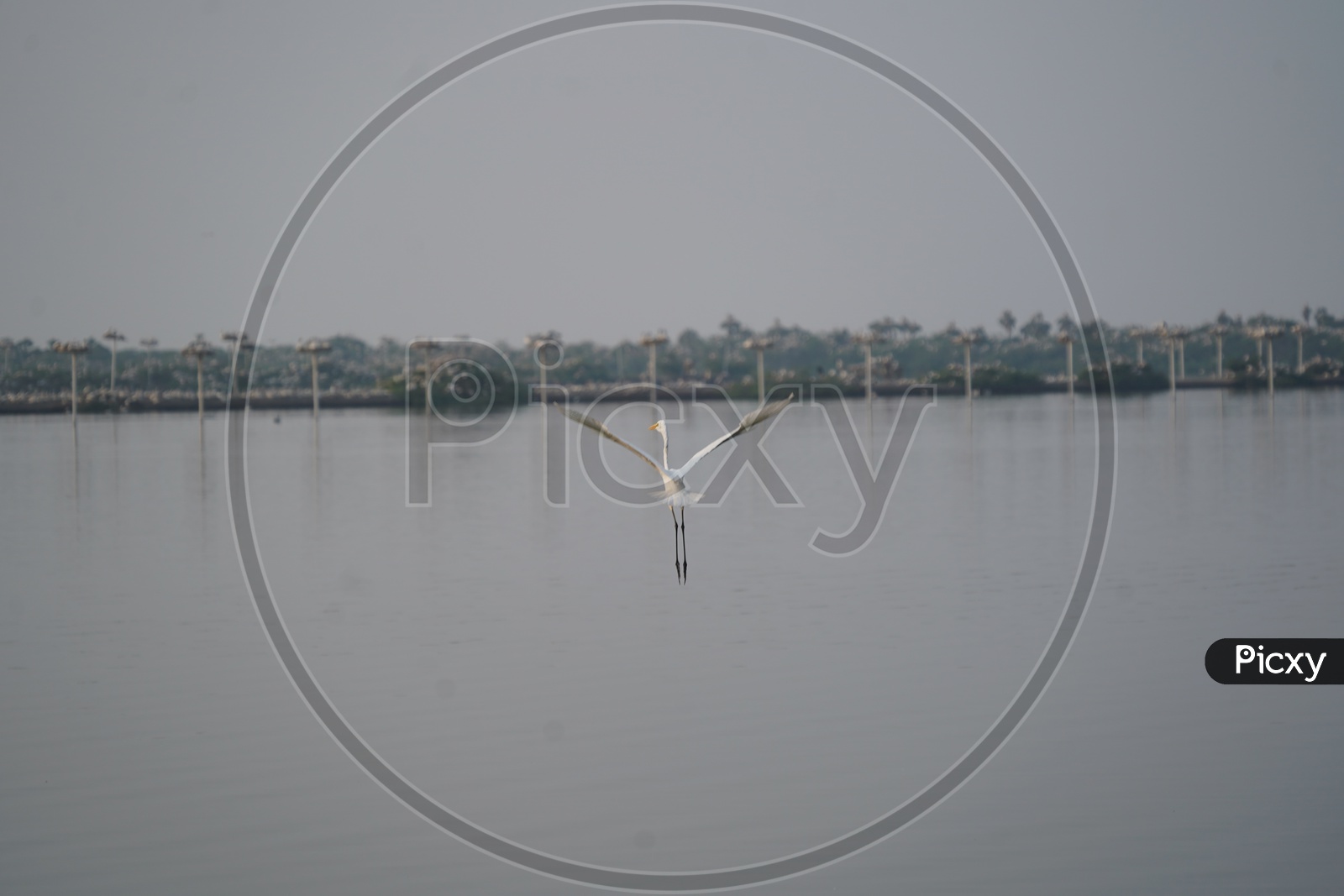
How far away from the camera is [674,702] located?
51.6 ft

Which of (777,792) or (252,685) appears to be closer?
(777,792)

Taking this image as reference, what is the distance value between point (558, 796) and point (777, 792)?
2034mm

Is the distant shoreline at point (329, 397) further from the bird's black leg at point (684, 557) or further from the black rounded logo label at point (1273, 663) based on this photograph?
the black rounded logo label at point (1273, 663)

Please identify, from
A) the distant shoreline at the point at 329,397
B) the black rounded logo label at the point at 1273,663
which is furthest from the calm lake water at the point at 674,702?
the distant shoreline at the point at 329,397

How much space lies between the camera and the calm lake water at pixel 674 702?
11688 millimetres

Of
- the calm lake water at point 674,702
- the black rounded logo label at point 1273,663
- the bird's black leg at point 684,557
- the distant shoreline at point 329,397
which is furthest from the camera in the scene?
the distant shoreline at point 329,397

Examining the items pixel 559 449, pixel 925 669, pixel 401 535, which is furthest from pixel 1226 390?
pixel 925 669

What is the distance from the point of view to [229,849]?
38.8ft

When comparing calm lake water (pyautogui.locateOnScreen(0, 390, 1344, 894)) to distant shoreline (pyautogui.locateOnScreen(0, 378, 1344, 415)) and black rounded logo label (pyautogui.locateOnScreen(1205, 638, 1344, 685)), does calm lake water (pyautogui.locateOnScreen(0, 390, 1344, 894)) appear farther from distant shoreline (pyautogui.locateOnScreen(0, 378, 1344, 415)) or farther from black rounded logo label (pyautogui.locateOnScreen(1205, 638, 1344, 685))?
distant shoreline (pyautogui.locateOnScreen(0, 378, 1344, 415))

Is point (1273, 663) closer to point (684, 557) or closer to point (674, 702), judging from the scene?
point (674, 702)

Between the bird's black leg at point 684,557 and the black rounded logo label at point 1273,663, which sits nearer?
the black rounded logo label at point 1273,663

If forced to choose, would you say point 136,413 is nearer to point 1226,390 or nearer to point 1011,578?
point 1226,390

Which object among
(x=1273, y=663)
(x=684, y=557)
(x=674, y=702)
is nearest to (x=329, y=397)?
(x=684, y=557)

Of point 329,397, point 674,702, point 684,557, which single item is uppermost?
point 329,397
